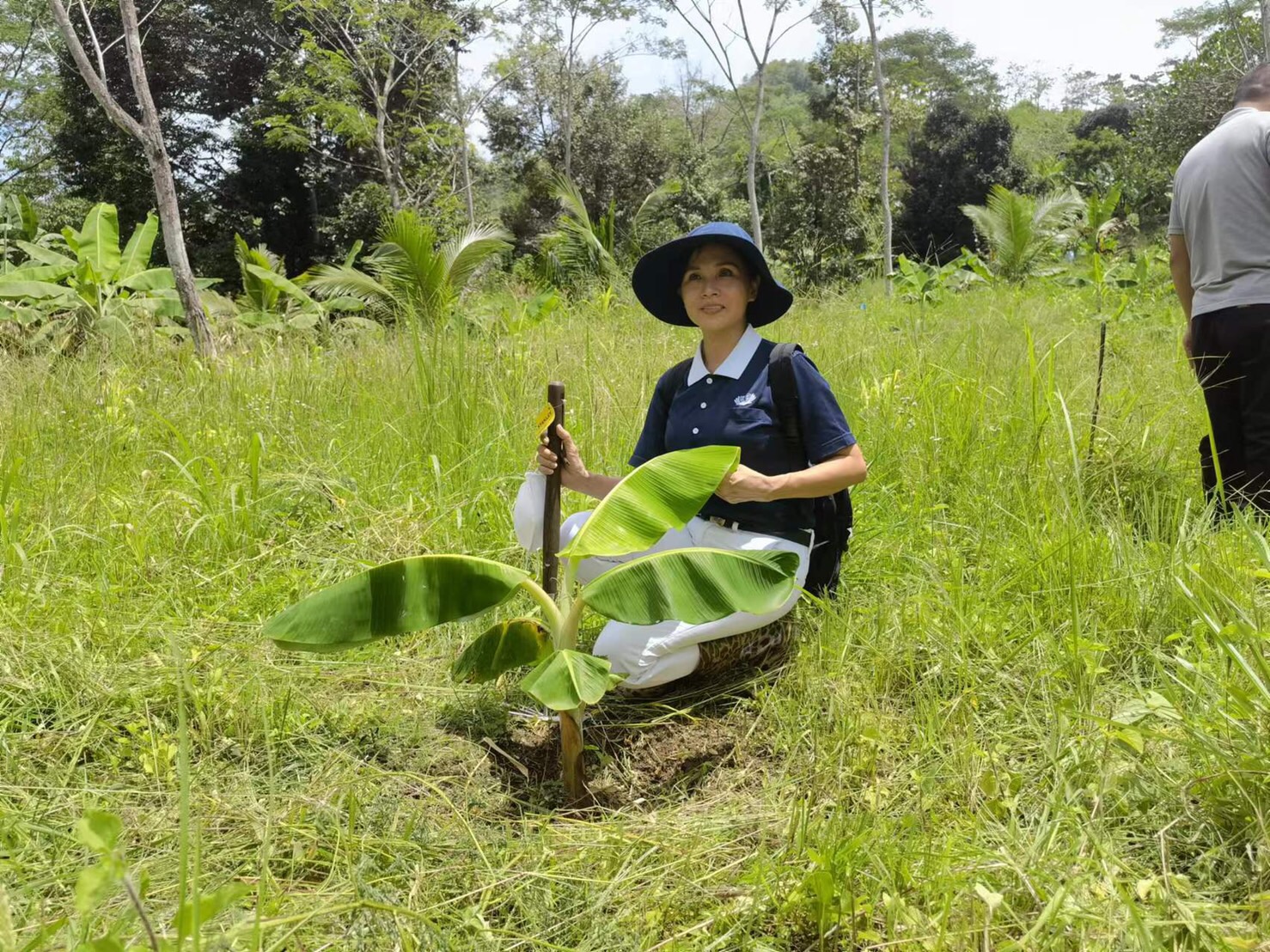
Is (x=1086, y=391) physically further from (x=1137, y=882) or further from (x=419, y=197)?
(x=419, y=197)

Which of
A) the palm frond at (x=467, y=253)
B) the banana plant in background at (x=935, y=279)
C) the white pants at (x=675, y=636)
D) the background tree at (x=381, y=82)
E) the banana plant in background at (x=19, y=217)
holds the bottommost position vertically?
the white pants at (x=675, y=636)

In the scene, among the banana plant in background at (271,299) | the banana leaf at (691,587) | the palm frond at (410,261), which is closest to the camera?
the banana leaf at (691,587)

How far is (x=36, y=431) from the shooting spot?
11.4ft

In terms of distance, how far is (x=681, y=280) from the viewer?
2404 millimetres

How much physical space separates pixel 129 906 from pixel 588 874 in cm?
78

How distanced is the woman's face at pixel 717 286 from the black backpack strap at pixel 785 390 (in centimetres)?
17

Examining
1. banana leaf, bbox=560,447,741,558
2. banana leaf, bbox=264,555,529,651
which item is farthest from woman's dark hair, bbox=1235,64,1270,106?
banana leaf, bbox=264,555,529,651

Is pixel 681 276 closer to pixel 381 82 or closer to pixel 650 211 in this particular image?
pixel 650 211

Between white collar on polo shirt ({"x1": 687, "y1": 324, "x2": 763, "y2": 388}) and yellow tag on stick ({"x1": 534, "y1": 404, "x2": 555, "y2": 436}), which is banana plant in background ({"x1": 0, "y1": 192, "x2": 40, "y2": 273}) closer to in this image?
yellow tag on stick ({"x1": 534, "y1": 404, "x2": 555, "y2": 436})

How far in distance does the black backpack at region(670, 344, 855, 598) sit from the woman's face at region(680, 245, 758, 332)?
169 millimetres

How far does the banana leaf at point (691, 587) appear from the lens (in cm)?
170

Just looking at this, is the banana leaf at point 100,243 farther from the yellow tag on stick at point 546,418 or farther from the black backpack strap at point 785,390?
the black backpack strap at point 785,390

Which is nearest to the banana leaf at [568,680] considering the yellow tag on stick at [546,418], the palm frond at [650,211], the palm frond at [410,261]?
the yellow tag on stick at [546,418]

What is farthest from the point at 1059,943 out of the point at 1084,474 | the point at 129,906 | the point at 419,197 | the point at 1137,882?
the point at 419,197
